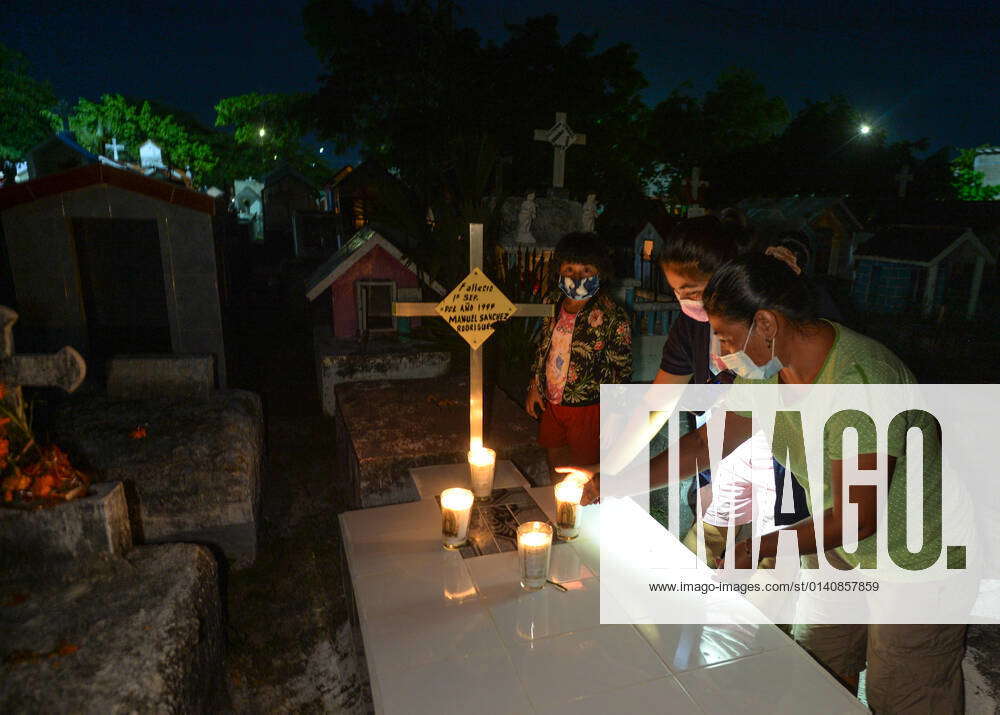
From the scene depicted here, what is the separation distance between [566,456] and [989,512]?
138 inches

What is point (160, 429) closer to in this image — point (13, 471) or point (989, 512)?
point (13, 471)

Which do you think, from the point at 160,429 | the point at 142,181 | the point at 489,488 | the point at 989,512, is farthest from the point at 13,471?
the point at 989,512

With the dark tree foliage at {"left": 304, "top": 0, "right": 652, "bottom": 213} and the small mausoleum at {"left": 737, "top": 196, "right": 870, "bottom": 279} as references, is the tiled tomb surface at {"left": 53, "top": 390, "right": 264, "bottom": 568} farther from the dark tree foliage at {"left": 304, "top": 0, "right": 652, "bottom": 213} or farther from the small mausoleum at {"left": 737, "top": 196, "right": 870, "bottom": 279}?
the small mausoleum at {"left": 737, "top": 196, "right": 870, "bottom": 279}

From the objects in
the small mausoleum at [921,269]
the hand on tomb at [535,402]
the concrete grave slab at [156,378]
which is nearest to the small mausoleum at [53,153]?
the concrete grave slab at [156,378]

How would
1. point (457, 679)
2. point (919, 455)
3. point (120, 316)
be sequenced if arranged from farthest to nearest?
1. point (120, 316)
2. point (919, 455)
3. point (457, 679)

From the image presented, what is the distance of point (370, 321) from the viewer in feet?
24.1

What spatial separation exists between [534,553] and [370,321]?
5503 millimetres

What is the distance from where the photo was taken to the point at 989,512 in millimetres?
4699

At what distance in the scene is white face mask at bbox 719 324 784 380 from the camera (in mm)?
2184

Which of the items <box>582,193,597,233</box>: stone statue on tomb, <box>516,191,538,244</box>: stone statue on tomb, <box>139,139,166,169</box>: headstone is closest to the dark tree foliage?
<box>582,193,597,233</box>: stone statue on tomb

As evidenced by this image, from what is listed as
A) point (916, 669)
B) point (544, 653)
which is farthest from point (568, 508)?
point (916, 669)

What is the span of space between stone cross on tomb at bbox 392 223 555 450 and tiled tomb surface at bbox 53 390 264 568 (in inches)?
78.5

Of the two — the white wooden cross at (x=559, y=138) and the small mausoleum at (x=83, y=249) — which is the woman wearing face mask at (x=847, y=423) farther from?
the white wooden cross at (x=559, y=138)

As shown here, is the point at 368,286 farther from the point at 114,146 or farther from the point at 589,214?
the point at 114,146
